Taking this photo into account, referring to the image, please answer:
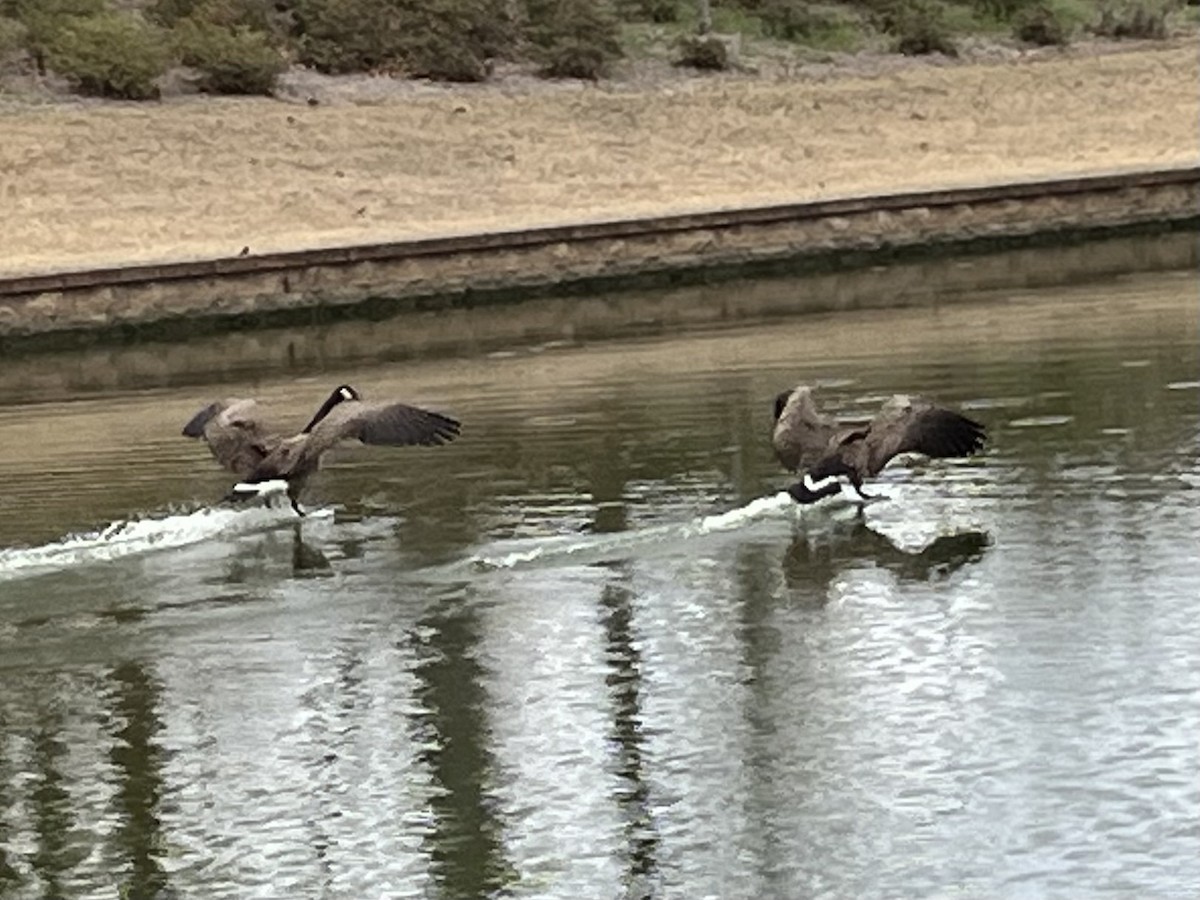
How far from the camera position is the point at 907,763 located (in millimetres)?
9984

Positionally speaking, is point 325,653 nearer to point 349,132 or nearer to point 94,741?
point 94,741

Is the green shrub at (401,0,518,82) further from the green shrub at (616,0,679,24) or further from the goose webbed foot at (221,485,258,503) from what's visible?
the goose webbed foot at (221,485,258,503)

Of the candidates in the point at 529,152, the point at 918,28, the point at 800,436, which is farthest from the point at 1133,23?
the point at 800,436

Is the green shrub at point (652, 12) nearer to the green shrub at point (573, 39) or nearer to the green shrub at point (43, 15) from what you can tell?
the green shrub at point (573, 39)

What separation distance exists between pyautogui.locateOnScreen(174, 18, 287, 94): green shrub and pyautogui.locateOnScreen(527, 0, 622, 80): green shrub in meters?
4.08

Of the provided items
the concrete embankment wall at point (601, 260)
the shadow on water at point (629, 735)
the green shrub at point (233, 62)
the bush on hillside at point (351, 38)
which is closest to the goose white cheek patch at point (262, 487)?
the shadow on water at point (629, 735)

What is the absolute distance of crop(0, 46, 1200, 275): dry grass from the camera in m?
34.0

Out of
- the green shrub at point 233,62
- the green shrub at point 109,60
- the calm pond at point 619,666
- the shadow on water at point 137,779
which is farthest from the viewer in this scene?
the green shrub at point 233,62

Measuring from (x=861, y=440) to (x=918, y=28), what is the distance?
29972 mm

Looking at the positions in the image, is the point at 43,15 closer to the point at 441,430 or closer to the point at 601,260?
the point at 601,260

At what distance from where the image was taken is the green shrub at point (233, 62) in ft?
129

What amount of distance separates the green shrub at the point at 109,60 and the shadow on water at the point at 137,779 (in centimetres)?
2683

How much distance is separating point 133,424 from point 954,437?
8171mm

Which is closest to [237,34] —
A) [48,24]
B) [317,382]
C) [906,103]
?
[48,24]
